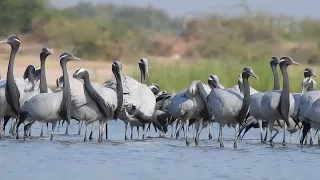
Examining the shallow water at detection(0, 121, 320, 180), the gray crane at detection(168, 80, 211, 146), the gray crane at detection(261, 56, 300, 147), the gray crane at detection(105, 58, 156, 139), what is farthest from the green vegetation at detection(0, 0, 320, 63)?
the shallow water at detection(0, 121, 320, 180)

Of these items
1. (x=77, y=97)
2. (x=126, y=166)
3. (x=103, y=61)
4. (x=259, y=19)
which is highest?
(x=259, y=19)

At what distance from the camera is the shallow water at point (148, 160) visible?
12992mm

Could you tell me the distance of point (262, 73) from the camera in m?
26.0

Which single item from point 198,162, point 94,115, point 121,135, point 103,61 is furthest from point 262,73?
point 103,61

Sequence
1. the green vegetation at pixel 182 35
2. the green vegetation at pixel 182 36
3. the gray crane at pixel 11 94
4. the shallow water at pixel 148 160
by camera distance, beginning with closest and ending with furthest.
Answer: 1. the shallow water at pixel 148 160
2. the gray crane at pixel 11 94
3. the green vegetation at pixel 182 36
4. the green vegetation at pixel 182 35

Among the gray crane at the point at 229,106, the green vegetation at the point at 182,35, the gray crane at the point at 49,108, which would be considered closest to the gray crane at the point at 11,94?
the gray crane at the point at 49,108

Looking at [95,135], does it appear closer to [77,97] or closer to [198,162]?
[77,97]

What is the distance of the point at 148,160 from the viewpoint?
1452 centimetres

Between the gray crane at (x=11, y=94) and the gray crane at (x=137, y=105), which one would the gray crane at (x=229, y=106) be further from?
the gray crane at (x=11, y=94)

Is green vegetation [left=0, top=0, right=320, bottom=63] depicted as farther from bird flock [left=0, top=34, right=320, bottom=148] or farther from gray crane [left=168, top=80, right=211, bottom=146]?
gray crane [left=168, top=80, right=211, bottom=146]

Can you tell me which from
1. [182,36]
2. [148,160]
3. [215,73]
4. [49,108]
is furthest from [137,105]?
[182,36]

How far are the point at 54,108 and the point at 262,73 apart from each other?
10786 millimetres

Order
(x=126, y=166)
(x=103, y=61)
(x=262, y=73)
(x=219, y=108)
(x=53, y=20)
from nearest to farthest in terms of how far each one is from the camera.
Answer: (x=126, y=166), (x=219, y=108), (x=262, y=73), (x=103, y=61), (x=53, y=20)

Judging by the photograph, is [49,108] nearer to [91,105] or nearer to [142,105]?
[91,105]
